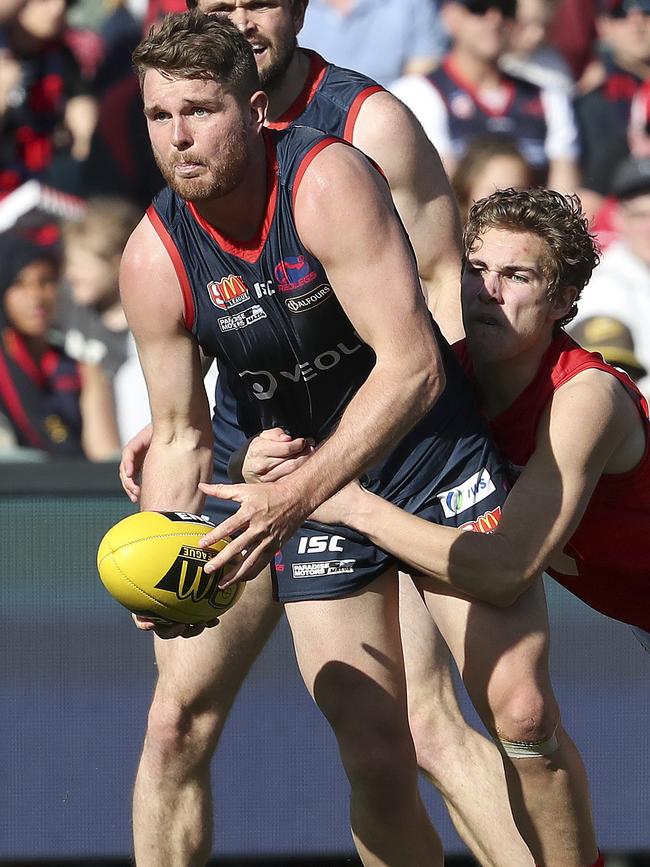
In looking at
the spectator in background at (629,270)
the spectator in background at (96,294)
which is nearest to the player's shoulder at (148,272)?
the spectator in background at (96,294)

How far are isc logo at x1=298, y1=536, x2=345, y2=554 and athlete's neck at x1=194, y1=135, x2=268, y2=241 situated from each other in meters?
0.76

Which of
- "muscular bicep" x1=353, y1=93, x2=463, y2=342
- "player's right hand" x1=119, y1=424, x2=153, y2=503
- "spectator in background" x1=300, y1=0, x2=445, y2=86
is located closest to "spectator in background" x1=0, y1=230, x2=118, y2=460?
"spectator in background" x1=300, y1=0, x2=445, y2=86

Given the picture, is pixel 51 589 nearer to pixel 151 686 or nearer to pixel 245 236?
pixel 151 686

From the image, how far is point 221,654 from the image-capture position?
361 centimetres

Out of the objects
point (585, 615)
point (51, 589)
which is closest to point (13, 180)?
point (51, 589)

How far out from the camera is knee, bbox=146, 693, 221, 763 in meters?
3.63

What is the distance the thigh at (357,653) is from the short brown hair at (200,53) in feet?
3.98

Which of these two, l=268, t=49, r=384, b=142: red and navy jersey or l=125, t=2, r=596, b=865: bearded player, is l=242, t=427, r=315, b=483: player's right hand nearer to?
l=125, t=2, r=596, b=865: bearded player

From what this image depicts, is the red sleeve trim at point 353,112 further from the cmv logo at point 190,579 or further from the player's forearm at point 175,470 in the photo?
the cmv logo at point 190,579

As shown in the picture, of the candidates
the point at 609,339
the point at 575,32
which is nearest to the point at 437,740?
the point at 609,339

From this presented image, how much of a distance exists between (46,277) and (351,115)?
282 cm

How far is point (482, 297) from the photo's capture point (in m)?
3.25

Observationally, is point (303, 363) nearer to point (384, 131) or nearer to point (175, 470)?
point (175, 470)

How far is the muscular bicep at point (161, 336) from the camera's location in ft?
10.6
